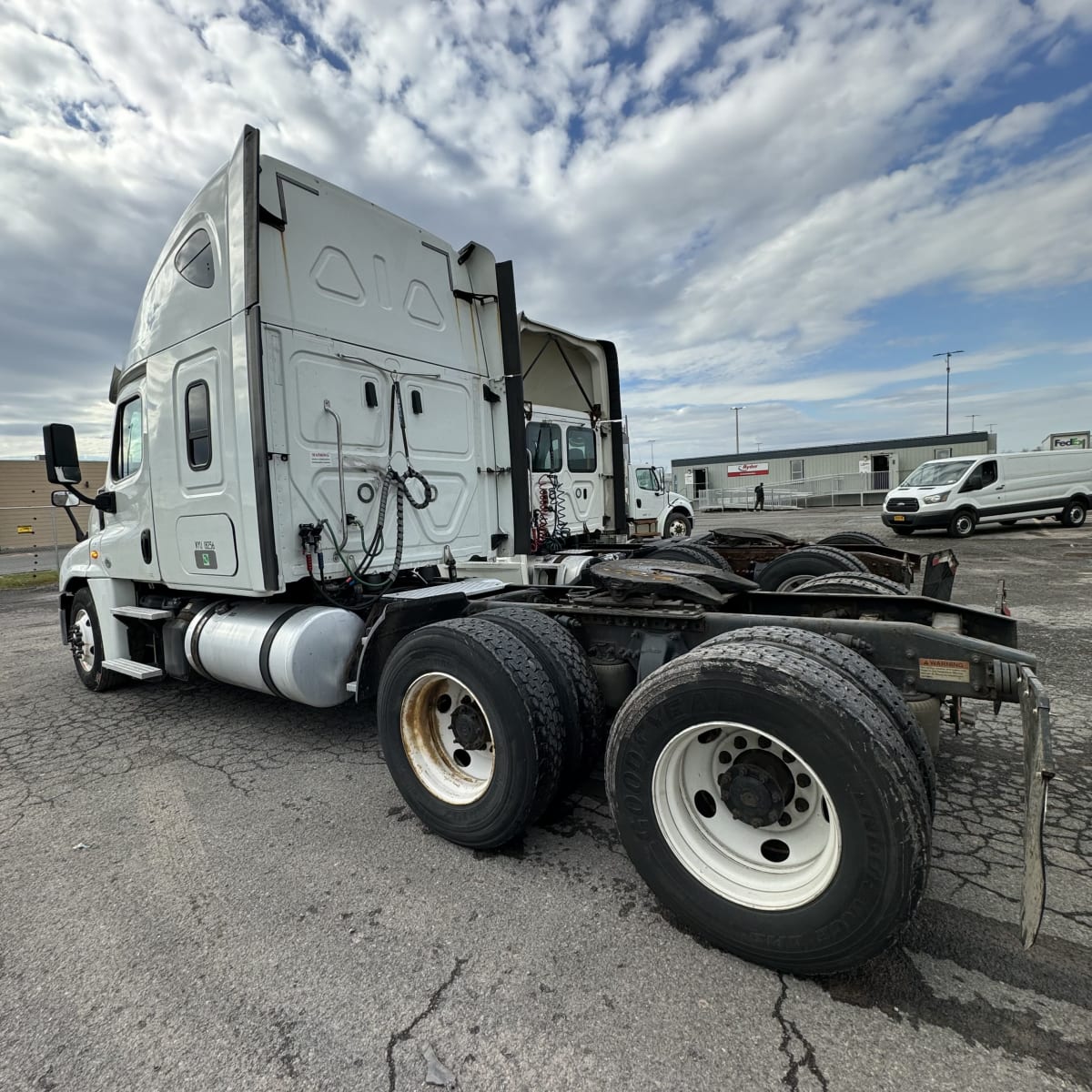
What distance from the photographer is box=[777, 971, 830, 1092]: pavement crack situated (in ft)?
5.55

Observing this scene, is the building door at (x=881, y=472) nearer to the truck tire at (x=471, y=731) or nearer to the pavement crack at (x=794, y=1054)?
the truck tire at (x=471, y=731)

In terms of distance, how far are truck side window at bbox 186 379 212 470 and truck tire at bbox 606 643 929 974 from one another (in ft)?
11.4

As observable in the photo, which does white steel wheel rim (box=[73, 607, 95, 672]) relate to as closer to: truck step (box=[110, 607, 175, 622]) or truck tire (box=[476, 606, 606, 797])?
truck step (box=[110, 607, 175, 622])

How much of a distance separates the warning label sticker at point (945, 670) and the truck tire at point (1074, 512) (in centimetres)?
2020

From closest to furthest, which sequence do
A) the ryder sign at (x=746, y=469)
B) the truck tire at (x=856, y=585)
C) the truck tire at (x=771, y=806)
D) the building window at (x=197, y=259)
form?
1. the truck tire at (x=771, y=806)
2. the truck tire at (x=856, y=585)
3. the building window at (x=197, y=259)
4. the ryder sign at (x=746, y=469)

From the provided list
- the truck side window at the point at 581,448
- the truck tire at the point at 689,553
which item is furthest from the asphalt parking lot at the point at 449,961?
the truck side window at the point at 581,448

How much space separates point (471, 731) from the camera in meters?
2.96

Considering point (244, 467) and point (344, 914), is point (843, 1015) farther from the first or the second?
point (244, 467)

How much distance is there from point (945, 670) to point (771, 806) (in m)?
0.91

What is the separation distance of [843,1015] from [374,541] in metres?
3.67

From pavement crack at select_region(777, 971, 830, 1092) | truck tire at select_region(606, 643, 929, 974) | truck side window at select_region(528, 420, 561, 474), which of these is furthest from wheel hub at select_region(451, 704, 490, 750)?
truck side window at select_region(528, 420, 561, 474)

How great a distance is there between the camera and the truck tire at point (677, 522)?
1810cm

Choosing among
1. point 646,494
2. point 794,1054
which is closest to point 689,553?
point 794,1054

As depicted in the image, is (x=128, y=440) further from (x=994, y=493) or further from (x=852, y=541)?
(x=994, y=493)
